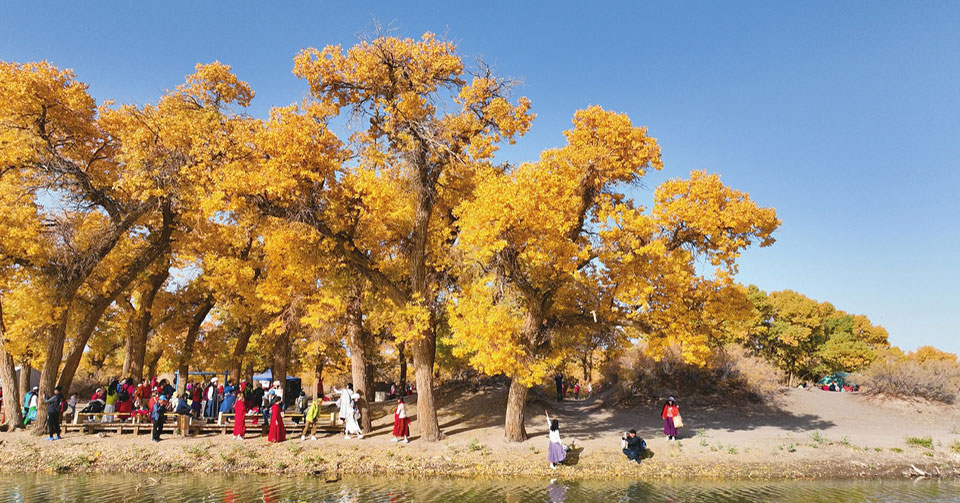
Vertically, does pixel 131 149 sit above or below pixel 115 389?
above

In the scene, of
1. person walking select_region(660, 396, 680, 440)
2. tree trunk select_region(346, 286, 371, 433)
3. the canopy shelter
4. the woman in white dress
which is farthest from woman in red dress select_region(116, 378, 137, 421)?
the canopy shelter

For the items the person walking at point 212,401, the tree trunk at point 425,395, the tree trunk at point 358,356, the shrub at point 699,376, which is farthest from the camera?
the shrub at point 699,376

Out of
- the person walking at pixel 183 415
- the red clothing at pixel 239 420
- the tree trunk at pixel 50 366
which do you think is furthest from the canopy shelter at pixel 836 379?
the tree trunk at pixel 50 366

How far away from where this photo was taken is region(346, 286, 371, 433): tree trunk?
741 inches

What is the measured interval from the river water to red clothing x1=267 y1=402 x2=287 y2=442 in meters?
2.91

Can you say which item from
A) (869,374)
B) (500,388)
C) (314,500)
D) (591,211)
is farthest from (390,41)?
(869,374)

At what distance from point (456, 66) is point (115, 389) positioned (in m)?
17.1

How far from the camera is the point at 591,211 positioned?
17.9 metres

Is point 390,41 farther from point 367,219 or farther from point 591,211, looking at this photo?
point 591,211

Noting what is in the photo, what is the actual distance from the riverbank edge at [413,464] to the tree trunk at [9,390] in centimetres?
226

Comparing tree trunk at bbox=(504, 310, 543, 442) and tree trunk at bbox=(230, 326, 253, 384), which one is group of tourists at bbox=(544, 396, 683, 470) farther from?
tree trunk at bbox=(230, 326, 253, 384)

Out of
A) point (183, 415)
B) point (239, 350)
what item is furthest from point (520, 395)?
point (239, 350)

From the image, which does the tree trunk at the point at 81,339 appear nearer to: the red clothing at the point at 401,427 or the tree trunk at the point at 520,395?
the red clothing at the point at 401,427

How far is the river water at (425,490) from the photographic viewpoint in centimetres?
1168
